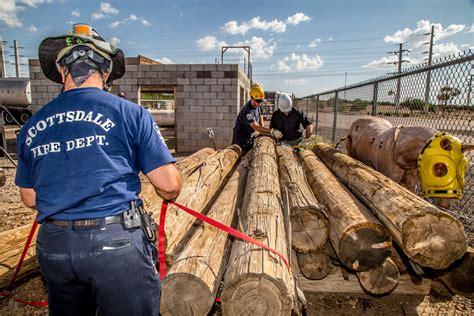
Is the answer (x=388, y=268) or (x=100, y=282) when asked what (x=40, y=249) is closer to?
(x=100, y=282)

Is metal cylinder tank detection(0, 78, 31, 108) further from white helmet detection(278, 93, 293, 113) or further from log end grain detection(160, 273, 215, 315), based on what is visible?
log end grain detection(160, 273, 215, 315)

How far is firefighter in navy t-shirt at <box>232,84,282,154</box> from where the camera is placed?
23.8ft

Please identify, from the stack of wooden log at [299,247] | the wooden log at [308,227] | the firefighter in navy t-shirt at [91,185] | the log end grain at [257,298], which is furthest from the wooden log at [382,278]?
the firefighter in navy t-shirt at [91,185]

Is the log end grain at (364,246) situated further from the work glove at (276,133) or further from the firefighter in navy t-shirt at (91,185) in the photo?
the work glove at (276,133)

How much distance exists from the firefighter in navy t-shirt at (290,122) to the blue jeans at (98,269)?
5792 mm

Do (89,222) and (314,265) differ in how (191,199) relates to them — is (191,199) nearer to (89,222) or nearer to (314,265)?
(314,265)

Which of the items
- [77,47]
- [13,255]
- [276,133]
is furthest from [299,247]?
[276,133]

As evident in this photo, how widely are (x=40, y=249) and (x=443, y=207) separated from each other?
143 inches

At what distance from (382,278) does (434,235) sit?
595 millimetres

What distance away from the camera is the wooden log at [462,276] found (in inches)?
116

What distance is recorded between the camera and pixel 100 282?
5.65 ft

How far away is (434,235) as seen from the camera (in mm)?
2604

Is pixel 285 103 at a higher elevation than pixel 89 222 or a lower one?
higher

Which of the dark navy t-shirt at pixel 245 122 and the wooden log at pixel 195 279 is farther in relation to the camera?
the dark navy t-shirt at pixel 245 122
